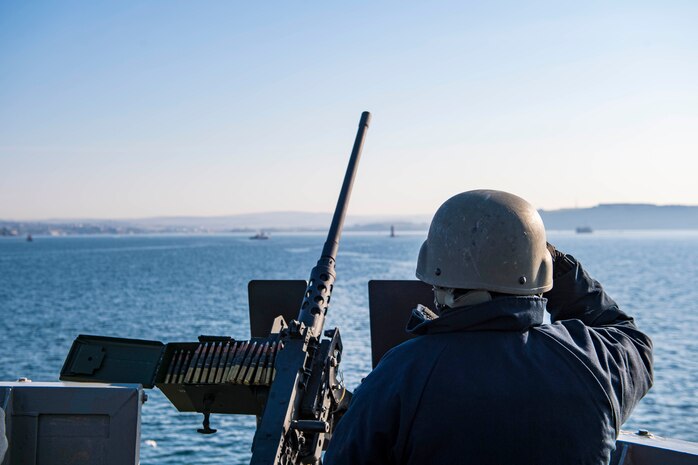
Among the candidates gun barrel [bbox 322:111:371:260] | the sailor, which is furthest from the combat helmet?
gun barrel [bbox 322:111:371:260]

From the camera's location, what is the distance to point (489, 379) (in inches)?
94.0

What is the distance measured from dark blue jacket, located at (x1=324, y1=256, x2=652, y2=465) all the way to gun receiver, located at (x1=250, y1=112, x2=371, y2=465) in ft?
8.27

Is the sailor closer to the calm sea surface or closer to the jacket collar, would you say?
the jacket collar

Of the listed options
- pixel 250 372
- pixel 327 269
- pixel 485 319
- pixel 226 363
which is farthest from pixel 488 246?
pixel 327 269

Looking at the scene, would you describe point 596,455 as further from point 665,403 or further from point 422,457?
point 665,403

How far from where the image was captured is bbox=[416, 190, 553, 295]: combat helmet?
105 inches

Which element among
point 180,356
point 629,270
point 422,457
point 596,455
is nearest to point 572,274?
point 596,455

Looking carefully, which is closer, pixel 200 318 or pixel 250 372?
pixel 250 372

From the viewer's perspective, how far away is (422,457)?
244 centimetres

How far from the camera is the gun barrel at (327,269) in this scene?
6348 mm

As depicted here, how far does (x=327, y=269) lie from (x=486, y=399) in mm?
4508

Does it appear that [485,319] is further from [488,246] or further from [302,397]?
[302,397]

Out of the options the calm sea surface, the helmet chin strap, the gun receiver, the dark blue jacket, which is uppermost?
the helmet chin strap

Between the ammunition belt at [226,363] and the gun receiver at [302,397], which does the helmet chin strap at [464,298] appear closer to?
the gun receiver at [302,397]
